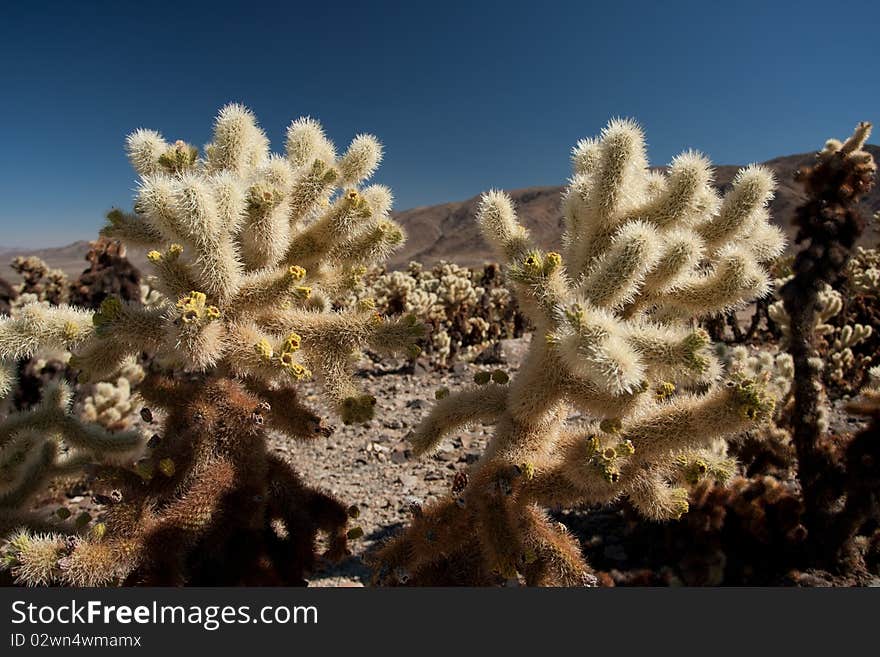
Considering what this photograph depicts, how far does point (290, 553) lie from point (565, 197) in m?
2.61

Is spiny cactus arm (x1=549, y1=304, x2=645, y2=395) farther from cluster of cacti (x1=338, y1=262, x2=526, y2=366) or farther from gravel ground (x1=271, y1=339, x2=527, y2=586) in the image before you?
cluster of cacti (x1=338, y1=262, x2=526, y2=366)

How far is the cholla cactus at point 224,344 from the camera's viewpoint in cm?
251

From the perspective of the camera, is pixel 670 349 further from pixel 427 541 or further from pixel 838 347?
pixel 838 347

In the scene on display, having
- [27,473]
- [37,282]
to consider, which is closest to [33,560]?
[27,473]

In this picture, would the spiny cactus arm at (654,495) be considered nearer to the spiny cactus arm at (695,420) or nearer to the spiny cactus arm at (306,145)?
the spiny cactus arm at (695,420)

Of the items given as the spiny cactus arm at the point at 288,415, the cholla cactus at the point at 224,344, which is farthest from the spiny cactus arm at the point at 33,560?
the spiny cactus arm at the point at 288,415

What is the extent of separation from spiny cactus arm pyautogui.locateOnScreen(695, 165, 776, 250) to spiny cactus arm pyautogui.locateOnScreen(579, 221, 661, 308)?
685mm

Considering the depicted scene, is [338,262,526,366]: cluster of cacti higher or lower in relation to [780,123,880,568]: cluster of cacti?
higher

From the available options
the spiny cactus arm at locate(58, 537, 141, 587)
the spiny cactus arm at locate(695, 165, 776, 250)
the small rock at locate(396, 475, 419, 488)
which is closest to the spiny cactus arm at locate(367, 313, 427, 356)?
the spiny cactus arm at locate(58, 537, 141, 587)

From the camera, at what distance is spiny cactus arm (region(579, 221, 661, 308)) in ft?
7.70

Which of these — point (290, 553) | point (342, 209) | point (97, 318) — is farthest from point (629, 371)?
point (97, 318)

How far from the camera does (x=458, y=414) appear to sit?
296cm

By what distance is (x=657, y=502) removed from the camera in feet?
8.76

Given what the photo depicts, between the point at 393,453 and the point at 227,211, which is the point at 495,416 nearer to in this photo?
the point at 227,211
